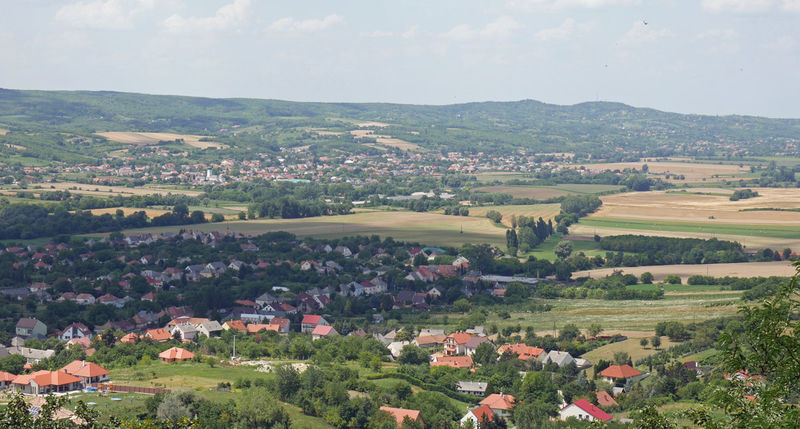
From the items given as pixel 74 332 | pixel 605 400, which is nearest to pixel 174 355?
pixel 74 332

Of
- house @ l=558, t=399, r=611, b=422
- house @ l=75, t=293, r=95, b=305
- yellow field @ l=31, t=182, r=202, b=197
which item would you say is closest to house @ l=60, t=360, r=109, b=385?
house @ l=75, t=293, r=95, b=305

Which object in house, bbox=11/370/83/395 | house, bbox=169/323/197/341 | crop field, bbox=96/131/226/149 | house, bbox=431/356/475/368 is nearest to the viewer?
house, bbox=11/370/83/395

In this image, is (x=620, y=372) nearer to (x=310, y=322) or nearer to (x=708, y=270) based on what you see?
(x=310, y=322)

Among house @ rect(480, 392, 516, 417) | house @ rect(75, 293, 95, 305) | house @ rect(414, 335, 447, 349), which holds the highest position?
house @ rect(480, 392, 516, 417)

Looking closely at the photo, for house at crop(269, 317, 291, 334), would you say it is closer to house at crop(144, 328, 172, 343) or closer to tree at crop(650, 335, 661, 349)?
house at crop(144, 328, 172, 343)

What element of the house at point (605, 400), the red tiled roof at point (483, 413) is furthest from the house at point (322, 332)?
the house at point (605, 400)

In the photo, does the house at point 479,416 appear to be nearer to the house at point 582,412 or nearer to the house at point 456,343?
the house at point 582,412
